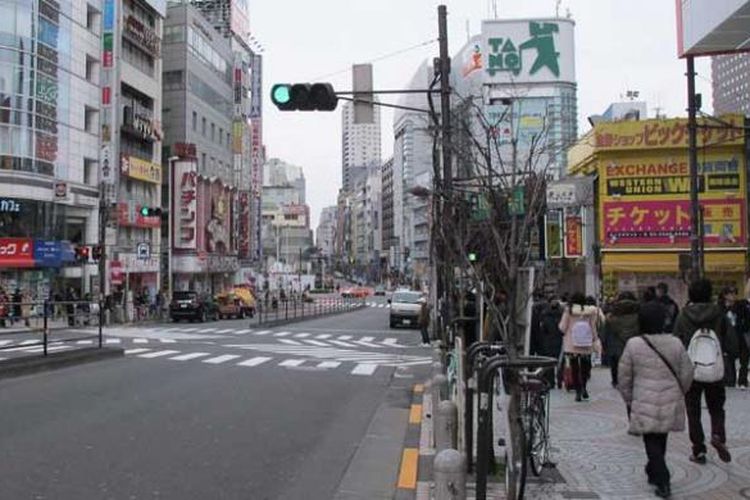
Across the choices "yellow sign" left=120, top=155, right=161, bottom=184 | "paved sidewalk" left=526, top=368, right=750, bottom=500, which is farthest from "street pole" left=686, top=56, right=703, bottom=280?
"yellow sign" left=120, top=155, right=161, bottom=184

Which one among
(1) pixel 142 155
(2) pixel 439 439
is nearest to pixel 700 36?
(2) pixel 439 439

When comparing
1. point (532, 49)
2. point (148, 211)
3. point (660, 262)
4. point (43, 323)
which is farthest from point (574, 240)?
point (532, 49)

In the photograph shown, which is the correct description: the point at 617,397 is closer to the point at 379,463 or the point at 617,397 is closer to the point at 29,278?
the point at 379,463

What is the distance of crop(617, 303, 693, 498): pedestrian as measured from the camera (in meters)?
6.43

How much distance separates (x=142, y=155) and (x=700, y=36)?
1905 inches

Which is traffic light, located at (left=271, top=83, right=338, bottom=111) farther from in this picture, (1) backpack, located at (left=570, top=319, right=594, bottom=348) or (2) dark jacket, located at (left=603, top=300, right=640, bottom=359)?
(2) dark jacket, located at (left=603, top=300, right=640, bottom=359)

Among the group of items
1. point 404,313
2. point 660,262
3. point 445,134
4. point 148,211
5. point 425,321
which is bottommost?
point 404,313

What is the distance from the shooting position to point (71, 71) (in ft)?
153

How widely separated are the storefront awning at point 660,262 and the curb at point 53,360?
1812cm

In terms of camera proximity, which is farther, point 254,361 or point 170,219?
point 170,219

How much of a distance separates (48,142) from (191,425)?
127 ft

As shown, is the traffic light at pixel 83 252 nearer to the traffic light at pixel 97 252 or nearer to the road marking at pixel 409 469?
the traffic light at pixel 97 252

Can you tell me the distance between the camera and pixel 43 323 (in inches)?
663

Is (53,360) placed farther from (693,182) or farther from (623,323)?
(693,182)
